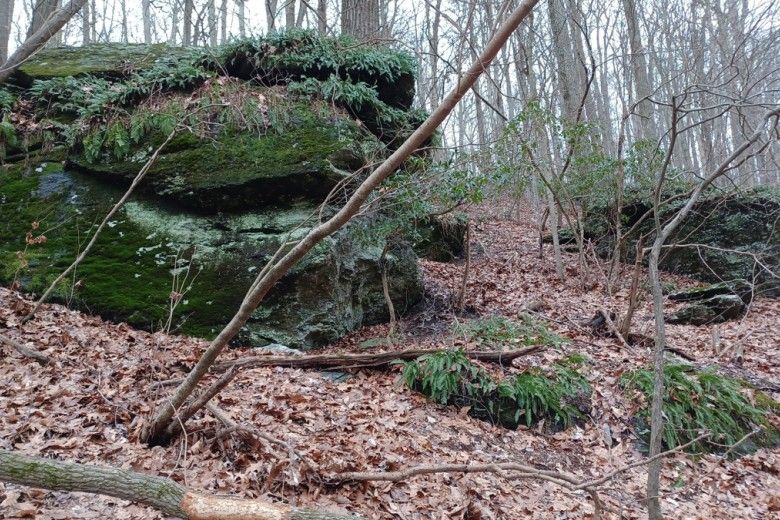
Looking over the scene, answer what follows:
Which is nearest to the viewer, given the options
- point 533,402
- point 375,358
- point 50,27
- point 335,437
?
point 335,437

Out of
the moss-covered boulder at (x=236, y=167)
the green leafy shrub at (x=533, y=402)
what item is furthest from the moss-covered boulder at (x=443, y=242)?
the green leafy shrub at (x=533, y=402)

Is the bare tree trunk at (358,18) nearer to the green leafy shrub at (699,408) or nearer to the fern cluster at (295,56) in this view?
the fern cluster at (295,56)

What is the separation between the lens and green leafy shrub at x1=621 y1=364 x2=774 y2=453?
4.84 metres

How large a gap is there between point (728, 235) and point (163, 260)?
11564 mm

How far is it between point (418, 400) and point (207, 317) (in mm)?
3092

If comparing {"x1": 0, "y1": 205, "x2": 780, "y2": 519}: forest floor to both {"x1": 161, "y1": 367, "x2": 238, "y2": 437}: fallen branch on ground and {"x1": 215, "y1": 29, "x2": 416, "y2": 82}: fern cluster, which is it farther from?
{"x1": 215, "y1": 29, "x2": 416, "y2": 82}: fern cluster

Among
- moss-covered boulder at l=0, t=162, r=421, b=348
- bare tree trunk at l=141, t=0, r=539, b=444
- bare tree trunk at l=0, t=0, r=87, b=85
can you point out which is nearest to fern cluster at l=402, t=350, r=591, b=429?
moss-covered boulder at l=0, t=162, r=421, b=348

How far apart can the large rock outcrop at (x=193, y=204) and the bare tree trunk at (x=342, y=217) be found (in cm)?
284

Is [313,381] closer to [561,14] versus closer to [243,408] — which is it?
[243,408]

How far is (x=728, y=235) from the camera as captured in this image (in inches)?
404

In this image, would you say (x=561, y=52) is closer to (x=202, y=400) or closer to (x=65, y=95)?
(x=65, y=95)

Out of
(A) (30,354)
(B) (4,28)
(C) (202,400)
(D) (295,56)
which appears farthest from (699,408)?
(B) (4,28)

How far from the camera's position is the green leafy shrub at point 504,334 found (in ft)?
19.2

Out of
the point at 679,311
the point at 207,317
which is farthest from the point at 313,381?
the point at 679,311
